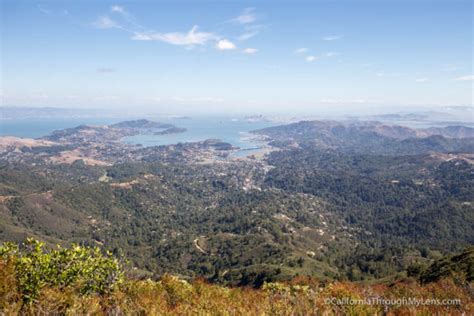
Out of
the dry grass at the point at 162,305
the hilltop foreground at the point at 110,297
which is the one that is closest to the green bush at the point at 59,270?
the hilltop foreground at the point at 110,297

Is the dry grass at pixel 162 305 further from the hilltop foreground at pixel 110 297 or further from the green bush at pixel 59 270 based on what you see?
the green bush at pixel 59 270

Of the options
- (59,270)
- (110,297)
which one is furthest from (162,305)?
(59,270)

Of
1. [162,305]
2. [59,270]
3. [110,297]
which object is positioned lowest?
[162,305]

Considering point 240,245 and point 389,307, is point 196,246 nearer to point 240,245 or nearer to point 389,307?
point 240,245

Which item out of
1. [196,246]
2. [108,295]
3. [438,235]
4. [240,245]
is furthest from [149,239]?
[108,295]

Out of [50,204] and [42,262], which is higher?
[42,262]

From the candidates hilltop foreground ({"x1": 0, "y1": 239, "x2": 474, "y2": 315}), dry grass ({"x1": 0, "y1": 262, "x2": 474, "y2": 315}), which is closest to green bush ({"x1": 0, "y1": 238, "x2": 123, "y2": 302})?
hilltop foreground ({"x1": 0, "y1": 239, "x2": 474, "y2": 315})

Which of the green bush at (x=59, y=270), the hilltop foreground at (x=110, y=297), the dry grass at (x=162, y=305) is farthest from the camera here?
the green bush at (x=59, y=270)

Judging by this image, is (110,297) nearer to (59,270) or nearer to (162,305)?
(162,305)
